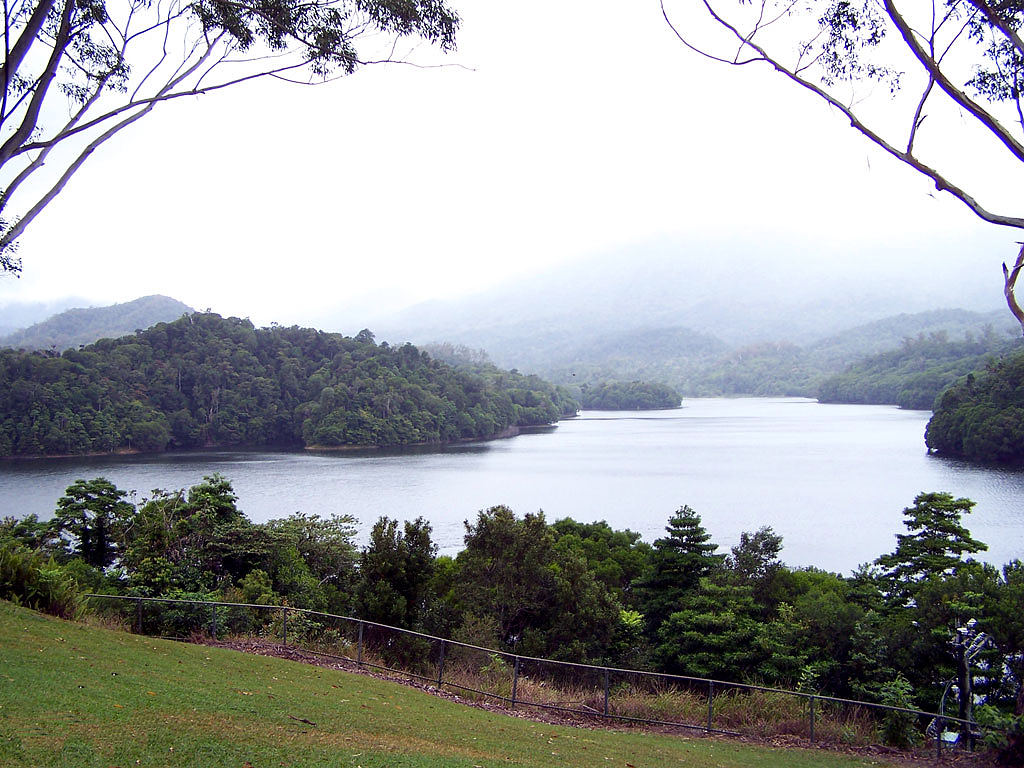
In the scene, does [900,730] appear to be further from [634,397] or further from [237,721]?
[634,397]

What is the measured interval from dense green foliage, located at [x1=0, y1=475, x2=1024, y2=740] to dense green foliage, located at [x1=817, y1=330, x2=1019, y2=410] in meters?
105

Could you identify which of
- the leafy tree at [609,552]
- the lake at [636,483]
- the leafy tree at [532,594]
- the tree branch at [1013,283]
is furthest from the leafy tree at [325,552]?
the tree branch at [1013,283]

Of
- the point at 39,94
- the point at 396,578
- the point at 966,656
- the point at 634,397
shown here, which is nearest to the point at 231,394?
the point at 396,578

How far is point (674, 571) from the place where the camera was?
19875 millimetres

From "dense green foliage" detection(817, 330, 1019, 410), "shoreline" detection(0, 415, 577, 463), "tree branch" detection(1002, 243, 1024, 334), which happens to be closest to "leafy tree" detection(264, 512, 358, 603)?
"tree branch" detection(1002, 243, 1024, 334)

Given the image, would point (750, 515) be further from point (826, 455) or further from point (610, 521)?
point (826, 455)

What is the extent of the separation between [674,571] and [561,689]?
32.2 ft

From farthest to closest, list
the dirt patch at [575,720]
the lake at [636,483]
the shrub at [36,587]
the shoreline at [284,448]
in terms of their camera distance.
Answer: the shoreline at [284,448], the lake at [636,483], the shrub at [36,587], the dirt patch at [575,720]

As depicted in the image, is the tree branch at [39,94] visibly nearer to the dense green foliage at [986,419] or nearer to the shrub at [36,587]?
the shrub at [36,587]

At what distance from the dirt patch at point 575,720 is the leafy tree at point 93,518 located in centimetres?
1508

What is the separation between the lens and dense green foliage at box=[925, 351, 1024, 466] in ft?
180

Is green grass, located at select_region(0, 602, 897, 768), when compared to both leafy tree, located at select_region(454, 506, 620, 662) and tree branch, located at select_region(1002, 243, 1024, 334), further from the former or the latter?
leafy tree, located at select_region(454, 506, 620, 662)

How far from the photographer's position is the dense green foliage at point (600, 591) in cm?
1531

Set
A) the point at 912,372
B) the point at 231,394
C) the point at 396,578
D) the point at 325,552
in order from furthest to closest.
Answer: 1. the point at 912,372
2. the point at 231,394
3. the point at 325,552
4. the point at 396,578
